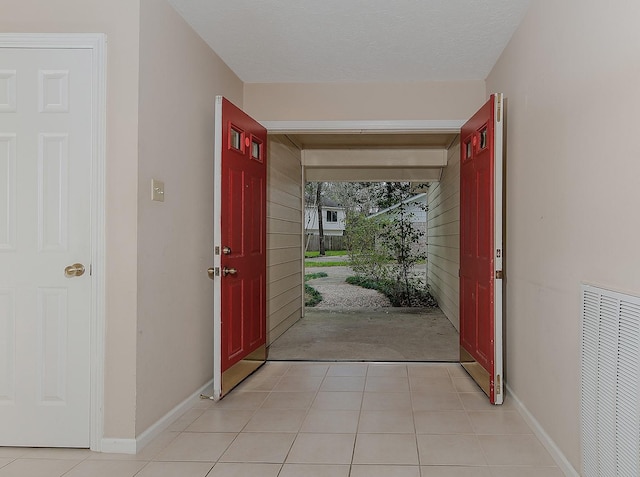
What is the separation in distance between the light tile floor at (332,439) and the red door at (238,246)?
0.31 m

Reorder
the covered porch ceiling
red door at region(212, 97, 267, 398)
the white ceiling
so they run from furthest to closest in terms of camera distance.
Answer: the covered porch ceiling
red door at region(212, 97, 267, 398)
the white ceiling

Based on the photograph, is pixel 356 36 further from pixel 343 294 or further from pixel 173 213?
pixel 343 294

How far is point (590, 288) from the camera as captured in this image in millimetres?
2006

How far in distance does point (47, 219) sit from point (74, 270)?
0.31 m

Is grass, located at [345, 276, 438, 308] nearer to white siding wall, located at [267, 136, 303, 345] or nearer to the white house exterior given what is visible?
white siding wall, located at [267, 136, 303, 345]

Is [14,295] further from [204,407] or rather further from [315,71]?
[315,71]

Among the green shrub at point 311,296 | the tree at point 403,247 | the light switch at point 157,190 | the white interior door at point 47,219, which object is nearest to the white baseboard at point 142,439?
the white interior door at point 47,219

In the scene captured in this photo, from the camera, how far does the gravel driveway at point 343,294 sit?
9.08 meters

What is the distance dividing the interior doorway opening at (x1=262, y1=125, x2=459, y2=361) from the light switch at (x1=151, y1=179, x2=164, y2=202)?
2.59 m

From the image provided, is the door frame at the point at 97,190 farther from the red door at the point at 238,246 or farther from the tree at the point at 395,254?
the tree at the point at 395,254

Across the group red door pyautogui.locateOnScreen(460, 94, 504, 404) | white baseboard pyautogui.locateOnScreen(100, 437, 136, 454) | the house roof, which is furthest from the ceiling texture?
the house roof

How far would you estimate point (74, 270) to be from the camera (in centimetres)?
254

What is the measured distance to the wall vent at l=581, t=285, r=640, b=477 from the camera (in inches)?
63.7

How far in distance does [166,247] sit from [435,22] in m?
2.20
